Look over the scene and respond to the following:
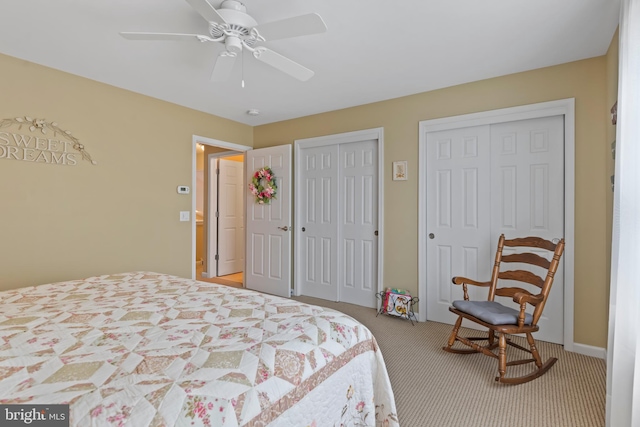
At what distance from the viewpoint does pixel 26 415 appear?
0.82 metres

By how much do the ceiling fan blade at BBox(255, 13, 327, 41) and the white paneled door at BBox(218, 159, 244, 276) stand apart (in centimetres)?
397

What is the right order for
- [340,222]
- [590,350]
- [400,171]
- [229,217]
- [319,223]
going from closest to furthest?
1. [590,350]
2. [400,171]
3. [340,222]
4. [319,223]
5. [229,217]

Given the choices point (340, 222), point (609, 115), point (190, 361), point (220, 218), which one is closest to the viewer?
point (190, 361)

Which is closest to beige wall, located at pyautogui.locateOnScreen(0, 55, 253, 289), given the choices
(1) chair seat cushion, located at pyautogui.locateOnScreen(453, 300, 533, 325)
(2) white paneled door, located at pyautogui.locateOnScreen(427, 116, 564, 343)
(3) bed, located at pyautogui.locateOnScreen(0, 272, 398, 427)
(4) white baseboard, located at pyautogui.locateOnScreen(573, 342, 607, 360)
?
(3) bed, located at pyautogui.locateOnScreen(0, 272, 398, 427)

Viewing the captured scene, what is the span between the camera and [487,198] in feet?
9.98

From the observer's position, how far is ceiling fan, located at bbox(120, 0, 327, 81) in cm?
161

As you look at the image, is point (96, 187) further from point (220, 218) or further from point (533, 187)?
point (533, 187)

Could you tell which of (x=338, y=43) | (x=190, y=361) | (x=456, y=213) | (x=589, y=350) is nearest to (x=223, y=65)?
(x=338, y=43)

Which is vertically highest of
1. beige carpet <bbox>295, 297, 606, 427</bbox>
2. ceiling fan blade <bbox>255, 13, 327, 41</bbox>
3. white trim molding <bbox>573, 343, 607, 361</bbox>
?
ceiling fan blade <bbox>255, 13, 327, 41</bbox>

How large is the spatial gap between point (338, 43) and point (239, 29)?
2.58 ft

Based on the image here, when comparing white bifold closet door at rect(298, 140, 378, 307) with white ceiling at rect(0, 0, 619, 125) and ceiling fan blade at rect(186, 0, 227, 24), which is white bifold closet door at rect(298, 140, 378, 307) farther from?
ceiling fan blade at rect(186, 0, 227, 24)

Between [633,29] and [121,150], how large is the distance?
3880mm

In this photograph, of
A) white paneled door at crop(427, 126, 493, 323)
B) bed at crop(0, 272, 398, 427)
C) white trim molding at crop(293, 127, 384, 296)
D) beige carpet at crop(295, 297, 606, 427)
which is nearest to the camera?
bed at crop(0, 272, 398, 427)

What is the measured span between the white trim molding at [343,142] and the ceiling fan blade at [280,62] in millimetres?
1620
